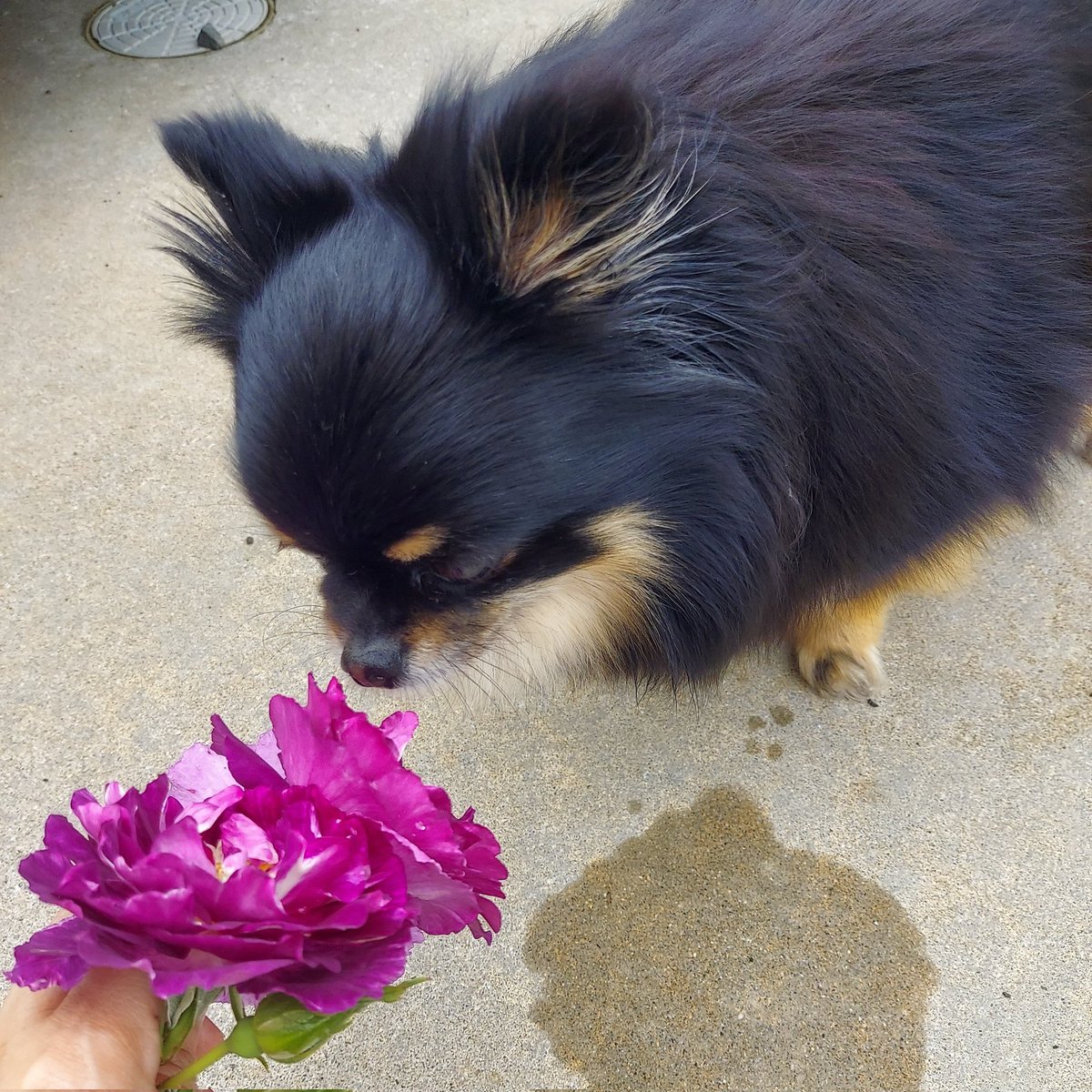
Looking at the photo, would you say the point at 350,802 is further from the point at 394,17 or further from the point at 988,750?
the point at 394,17

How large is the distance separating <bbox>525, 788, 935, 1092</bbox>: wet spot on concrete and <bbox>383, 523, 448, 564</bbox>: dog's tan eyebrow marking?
883 millimetres

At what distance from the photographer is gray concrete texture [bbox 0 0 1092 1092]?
163cm

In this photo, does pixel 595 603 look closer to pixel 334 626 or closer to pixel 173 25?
pixel 334 626

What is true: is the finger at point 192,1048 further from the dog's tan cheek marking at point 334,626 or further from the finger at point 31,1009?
the dog's tan cheek marking at point 334,626

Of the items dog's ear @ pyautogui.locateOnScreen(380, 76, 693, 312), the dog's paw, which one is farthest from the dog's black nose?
the dog's paw

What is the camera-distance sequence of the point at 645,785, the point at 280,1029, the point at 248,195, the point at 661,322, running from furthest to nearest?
the point at 645,785, the point at 248,195, the point at 661,322, the point at 280,1029

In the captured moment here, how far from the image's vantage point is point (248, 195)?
138 cm

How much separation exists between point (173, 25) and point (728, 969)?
13.3ft

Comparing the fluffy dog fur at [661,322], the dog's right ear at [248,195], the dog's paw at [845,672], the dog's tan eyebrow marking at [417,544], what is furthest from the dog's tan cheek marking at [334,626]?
the dog's paw at [845,672]

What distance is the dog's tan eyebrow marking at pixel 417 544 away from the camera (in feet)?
4.00

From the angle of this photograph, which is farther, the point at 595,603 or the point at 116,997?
the point at 595,603

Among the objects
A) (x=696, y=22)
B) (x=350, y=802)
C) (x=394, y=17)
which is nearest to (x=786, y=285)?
(x=696, y=22)

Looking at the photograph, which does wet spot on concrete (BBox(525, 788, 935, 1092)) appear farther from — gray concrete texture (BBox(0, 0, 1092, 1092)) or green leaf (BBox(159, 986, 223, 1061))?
green leaf (BBox(159, 986, 223, 1061))

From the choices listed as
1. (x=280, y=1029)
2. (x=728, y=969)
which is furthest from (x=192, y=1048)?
(x=728, y=969)
